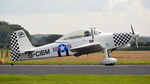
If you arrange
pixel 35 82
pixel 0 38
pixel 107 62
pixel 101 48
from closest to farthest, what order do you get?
1. pixel 35 82
2. pixel 107 62
3. pixel 101 48
4. pixel 0 38

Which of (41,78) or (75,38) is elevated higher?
(75,38)

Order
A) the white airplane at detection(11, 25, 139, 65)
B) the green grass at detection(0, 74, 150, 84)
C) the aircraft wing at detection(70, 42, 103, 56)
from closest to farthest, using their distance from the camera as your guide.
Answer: the green grass at detection(0, 74, 150, 84), the aircraft wing at detection(70, 42, 103, 56), the white airplane at detection(11, 25, 139, 65)

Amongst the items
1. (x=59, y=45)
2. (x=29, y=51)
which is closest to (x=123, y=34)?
(x=59, y=45)

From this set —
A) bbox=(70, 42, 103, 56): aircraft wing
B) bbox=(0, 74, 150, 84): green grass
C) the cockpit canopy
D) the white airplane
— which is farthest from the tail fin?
bbox=(0, 74, 150, 84): green grass

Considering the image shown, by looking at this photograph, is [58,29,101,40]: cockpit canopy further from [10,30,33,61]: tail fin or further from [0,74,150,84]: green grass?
[0,74,150,84]: green grass

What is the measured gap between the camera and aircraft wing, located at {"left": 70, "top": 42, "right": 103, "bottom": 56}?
70.3ft

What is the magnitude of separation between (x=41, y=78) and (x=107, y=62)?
7.74 metres

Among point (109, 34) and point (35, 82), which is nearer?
point (35, 82)

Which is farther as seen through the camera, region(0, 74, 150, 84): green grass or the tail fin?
the tail fin

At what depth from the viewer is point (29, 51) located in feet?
73.6

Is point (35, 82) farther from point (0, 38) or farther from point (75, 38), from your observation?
point (0, 38)

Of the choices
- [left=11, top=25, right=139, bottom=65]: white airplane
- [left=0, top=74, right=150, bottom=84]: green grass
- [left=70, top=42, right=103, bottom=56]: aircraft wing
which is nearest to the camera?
[left=0, top=74, right=150, bottom=84]: green grass

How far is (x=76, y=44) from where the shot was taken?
2216 cm

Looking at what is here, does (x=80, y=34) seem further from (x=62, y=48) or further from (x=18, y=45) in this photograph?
(x=18, y=45)
